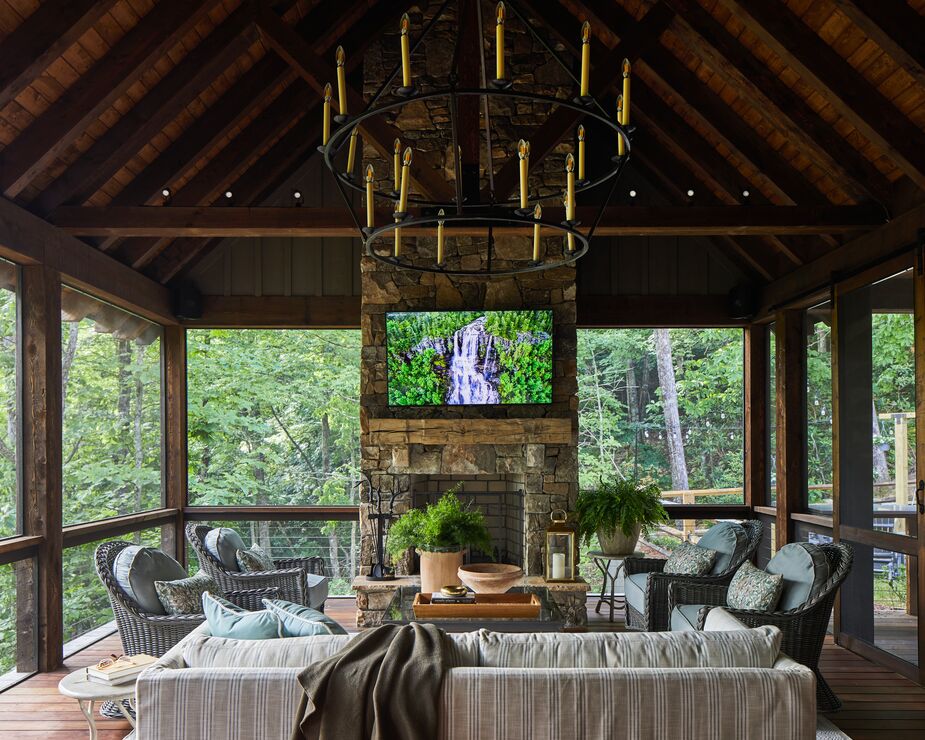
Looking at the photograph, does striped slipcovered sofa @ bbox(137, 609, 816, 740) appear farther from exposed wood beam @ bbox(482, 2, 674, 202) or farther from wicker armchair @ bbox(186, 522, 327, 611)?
exposed wood beam @ bbox(482, 2, 674, 202)

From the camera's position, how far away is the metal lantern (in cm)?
671

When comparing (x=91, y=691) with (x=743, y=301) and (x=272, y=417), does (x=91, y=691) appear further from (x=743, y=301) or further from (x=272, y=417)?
(x=743, y=301)

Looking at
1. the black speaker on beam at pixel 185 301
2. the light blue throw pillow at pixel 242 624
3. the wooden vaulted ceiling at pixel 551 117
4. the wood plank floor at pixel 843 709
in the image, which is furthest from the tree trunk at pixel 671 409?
the light blue throw pillow at pixel 242 624

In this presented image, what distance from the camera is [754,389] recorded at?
29.8 ft

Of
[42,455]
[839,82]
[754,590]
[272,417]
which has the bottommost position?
[754,590]

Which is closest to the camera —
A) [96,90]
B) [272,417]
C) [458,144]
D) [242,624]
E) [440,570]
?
A: [458,144]

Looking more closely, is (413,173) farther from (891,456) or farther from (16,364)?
(891,456)

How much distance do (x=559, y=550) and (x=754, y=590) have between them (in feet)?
5.99

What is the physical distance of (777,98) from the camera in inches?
234

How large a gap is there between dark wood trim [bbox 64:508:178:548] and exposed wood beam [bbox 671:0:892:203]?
18.7 feet

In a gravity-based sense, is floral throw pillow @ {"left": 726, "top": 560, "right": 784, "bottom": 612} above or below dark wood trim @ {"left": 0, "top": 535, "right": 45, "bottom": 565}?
below

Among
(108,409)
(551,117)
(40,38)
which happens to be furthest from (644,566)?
(40,38)

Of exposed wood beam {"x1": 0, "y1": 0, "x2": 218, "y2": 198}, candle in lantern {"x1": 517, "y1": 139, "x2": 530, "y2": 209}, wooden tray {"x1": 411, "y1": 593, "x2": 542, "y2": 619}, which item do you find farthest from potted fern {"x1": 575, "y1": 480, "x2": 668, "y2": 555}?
candle in lantern {"x1": 517, "y1": 139, "x2": 530, "y2": 209}

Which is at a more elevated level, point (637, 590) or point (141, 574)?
point (141, 574)
